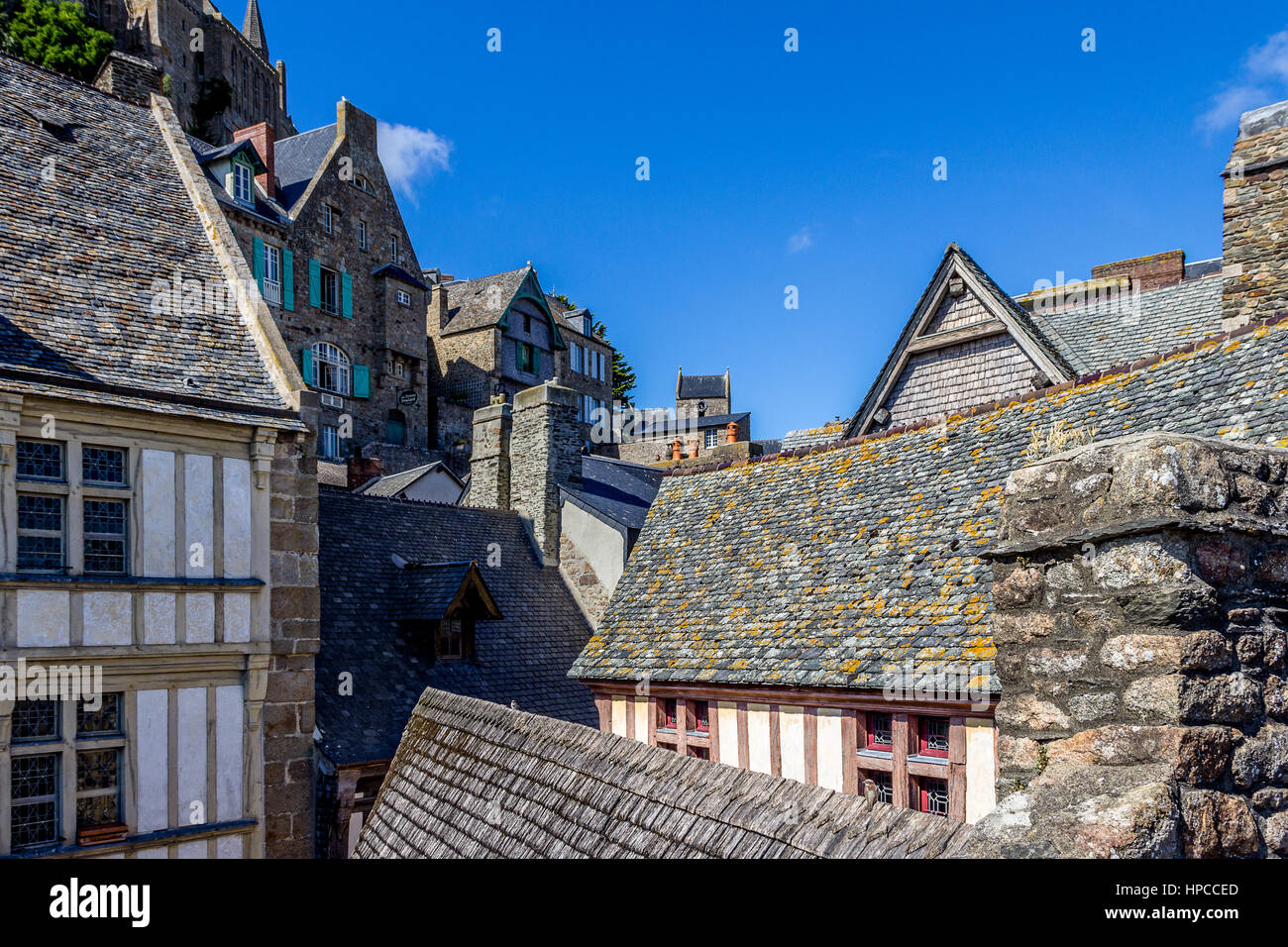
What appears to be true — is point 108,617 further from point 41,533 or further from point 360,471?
point 360,471

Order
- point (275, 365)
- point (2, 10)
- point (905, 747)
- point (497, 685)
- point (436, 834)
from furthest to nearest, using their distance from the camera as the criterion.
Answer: point (2, 10) < point (497, 685) < point (275, 365) < point (905, 747) < point (436, 834)

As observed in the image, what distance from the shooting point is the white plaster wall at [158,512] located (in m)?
10.2

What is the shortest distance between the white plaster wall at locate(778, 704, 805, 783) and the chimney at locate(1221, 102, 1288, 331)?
718 cm

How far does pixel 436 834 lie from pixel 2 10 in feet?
136

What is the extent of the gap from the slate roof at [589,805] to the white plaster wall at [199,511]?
386 cm

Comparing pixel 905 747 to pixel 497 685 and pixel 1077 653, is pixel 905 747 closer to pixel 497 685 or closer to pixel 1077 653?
pixel 1077 653

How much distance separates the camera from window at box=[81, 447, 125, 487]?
997 centimetres

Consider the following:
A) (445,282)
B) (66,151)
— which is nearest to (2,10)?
(445,282)

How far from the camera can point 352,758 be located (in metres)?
12.5

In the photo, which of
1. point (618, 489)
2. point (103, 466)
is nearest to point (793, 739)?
point (103, 466)

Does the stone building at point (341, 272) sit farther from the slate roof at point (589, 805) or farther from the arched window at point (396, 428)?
the slate roof at point (589, 805)

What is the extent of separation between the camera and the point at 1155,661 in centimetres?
316

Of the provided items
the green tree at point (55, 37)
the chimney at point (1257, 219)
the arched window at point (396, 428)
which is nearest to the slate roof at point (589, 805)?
the chimney at point (1257, 219)

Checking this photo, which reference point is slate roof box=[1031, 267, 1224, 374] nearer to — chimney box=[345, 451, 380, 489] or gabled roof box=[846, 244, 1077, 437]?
gabled roof box=[846, 244, 1077, 437]
